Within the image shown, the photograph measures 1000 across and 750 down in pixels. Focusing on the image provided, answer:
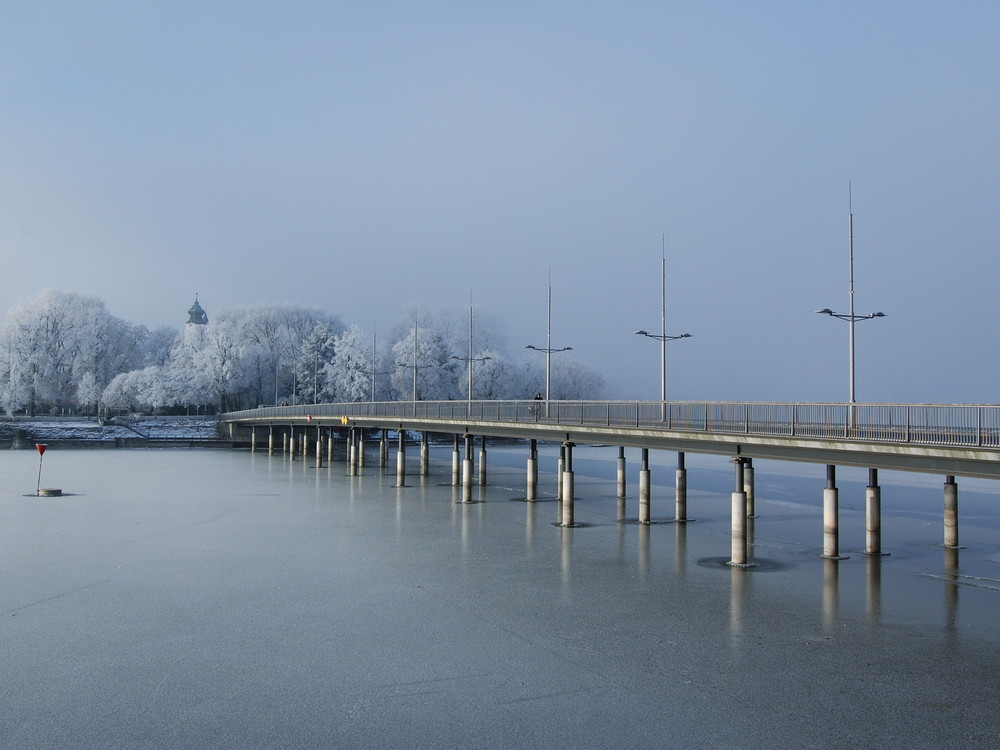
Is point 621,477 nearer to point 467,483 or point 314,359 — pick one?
point 467,483

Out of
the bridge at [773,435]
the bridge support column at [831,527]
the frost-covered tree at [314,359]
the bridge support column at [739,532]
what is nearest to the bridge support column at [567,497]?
the bridge at [773,435]

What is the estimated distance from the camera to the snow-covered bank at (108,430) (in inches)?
4454

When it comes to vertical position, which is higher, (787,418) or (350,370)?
(350,370)

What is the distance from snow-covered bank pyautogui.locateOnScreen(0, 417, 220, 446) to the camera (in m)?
113

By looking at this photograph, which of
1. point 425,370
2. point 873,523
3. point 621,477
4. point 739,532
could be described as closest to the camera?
point 739,532

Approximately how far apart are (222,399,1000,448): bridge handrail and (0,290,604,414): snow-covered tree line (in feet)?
268

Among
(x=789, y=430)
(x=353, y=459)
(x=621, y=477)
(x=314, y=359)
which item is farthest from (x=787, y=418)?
(x=314, y=359)

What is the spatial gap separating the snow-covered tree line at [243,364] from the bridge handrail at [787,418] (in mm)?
81818

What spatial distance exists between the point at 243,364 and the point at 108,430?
21.6m

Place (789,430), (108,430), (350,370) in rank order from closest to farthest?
(789,430), (108,430), (350,370)

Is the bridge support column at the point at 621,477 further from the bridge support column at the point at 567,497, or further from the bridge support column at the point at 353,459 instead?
the bridge support column at the point at 353,459

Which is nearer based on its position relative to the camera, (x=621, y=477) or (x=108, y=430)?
(x=621, y=477)

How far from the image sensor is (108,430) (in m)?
118

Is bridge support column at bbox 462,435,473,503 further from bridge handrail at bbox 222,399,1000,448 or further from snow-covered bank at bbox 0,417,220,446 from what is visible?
snow-covered bank at bbox 0,417,220,446
